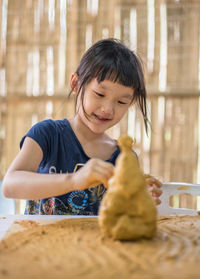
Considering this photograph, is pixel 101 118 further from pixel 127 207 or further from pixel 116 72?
pixel 127 207

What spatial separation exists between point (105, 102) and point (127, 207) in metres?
0.53

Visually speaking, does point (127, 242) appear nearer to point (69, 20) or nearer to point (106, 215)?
point (106, 215)

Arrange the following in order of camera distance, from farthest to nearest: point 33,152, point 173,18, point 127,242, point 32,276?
point 173,18 < point 33,152 < point 127,242 < point 32,276

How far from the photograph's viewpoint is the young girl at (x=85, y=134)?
1175 mm

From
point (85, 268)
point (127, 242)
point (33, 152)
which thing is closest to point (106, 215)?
point (127, 242)

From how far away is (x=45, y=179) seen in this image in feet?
3.18

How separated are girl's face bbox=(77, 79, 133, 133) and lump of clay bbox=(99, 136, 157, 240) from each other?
18.4 inches

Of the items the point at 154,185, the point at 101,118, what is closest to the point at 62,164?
the point at 101,118

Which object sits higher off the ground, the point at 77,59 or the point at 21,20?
the point at 21,20

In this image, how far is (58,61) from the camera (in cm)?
275

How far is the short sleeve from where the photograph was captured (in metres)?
1.28

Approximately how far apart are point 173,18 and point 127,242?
2.21m

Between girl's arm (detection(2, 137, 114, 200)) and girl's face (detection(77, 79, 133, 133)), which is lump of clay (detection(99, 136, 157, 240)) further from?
girl's face (detection(77, 79, 133, 133))

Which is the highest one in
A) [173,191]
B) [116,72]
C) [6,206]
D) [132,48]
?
[132,48]
